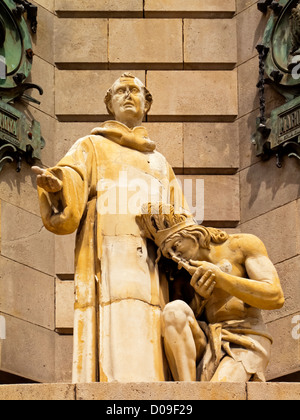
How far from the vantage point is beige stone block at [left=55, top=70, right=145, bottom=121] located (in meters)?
15.0

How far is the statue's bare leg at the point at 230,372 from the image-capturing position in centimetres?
1130

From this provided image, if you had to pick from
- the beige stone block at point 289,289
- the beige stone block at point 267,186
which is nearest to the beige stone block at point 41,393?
the beige stone block at point 289,289

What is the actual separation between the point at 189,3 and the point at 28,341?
383cm

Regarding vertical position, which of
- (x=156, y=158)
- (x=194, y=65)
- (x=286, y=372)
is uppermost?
(x=194, y=65)

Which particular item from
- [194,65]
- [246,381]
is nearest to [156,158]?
[246,381]

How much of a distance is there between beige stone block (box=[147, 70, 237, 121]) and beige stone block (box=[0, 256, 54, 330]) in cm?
197

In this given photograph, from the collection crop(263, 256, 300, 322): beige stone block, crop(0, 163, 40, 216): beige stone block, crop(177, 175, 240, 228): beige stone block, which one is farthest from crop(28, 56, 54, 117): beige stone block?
crop(263, 256, 300, 322): beige stone block

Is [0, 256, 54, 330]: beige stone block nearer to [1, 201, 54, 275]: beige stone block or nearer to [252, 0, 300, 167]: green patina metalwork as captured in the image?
[1, 201, 54, 275]: beige stone block

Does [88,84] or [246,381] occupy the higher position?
[88,84]

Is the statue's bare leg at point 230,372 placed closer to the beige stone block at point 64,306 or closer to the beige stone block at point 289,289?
the beige stone block at point 289,289

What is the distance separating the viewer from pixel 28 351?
45.3 ft
